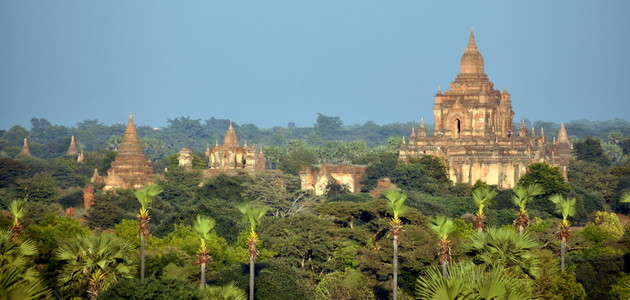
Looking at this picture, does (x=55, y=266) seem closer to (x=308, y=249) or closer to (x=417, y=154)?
(x=308, y=249)

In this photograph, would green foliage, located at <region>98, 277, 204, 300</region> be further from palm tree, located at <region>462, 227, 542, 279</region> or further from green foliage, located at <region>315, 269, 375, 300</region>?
green foliage, located at <region>315, 269, 375, 300</region>

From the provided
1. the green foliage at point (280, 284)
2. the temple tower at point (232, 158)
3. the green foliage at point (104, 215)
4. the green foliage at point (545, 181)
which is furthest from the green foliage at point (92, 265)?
the temple tower at point (232, 158)

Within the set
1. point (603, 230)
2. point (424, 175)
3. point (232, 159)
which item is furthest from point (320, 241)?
point (232, 159)

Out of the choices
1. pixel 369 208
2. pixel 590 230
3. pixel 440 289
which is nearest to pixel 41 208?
pixel 369 208

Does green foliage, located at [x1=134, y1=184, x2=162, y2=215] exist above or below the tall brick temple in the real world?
above

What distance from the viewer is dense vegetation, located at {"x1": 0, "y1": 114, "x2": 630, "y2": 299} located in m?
43.6

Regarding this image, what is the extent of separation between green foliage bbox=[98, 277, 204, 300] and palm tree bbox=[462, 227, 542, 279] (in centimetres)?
743

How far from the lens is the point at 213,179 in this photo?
313 ft

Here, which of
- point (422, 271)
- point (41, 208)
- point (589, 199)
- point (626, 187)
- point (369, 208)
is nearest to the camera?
point (422, 271)

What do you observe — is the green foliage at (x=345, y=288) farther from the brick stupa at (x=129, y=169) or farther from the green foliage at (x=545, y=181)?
the brick stupa at (x=129, y=169)

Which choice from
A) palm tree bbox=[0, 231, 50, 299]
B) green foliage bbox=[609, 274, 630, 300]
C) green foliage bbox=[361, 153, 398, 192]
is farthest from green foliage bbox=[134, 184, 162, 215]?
green foliage bbox=[361, 153, 398, 192]

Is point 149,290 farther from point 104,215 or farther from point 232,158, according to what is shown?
point 232,158

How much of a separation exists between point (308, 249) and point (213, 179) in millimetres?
36010

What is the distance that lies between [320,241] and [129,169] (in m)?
42.9
